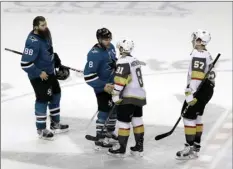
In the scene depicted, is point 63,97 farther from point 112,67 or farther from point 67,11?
point 67,11

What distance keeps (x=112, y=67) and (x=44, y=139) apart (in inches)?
30.2

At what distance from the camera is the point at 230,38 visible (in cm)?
693

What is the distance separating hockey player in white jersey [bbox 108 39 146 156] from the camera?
371 cm

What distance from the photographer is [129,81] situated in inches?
148

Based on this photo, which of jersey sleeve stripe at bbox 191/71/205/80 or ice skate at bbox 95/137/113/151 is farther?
ice skate at bbox 95/137/113/151

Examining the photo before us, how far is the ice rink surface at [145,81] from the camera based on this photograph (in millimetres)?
3920

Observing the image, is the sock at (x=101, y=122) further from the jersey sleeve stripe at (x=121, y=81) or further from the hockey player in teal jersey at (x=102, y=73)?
the jersey sleeve stripe at (x=121, y=81)

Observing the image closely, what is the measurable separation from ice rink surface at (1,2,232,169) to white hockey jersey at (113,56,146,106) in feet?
1.33

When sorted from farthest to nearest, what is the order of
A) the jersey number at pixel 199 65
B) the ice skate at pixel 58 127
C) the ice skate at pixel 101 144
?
the ice skate at pixel 58 127 < the ice skate at pixel 101 144 < the jersey number at pixel 199 65

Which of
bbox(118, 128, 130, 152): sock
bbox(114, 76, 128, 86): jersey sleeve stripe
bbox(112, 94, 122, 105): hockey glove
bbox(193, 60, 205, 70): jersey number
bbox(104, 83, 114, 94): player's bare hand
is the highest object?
bbox(193, 60, 205, 70): jersey number

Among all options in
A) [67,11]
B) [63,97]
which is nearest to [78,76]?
[63,97]

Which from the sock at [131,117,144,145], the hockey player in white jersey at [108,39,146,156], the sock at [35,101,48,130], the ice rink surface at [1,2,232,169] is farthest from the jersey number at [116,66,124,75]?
the sock at [35,101,48,130]

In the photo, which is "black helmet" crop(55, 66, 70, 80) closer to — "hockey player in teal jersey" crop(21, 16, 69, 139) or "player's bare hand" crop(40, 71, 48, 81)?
"hockey player in teal jersey" crop(21, 16, 69, 139)

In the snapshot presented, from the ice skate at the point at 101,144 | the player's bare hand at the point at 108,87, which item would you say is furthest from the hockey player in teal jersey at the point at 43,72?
the player's bare hand at the point at 108,87
